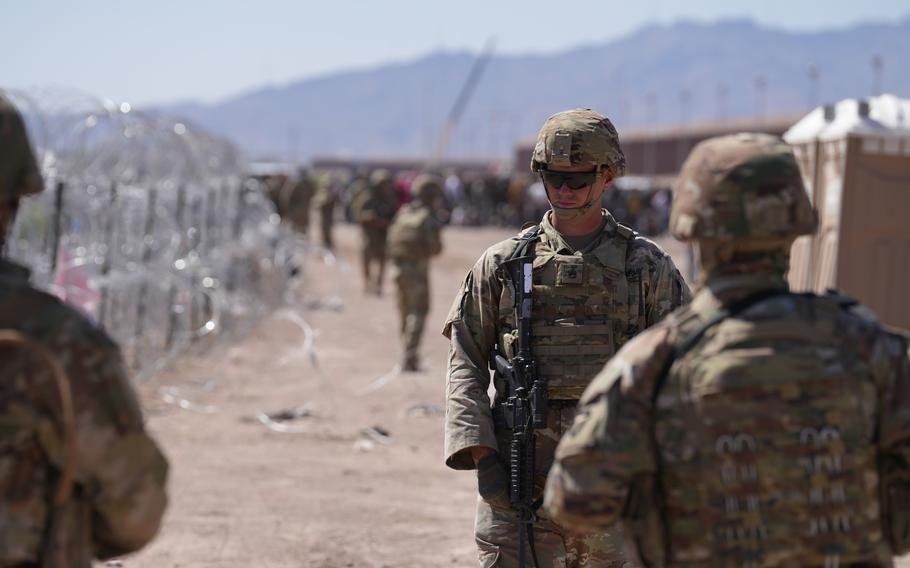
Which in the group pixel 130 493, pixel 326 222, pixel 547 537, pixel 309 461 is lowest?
pixel 326 222

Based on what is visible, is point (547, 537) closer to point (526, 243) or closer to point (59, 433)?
point (526, 243)

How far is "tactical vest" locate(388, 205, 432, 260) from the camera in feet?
41.4

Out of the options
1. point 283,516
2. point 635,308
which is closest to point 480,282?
point 635,308

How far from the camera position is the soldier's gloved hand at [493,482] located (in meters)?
3.97

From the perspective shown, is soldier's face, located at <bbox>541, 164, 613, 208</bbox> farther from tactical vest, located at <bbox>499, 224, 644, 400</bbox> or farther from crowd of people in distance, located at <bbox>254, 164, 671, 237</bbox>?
crowd of people in distance, located at <bbox>254, 164, 671, 237</bbox>

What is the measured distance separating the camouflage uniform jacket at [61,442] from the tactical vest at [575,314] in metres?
1.70

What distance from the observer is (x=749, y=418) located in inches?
103

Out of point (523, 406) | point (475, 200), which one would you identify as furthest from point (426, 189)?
point (475, 200)

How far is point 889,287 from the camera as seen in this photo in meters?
9.68

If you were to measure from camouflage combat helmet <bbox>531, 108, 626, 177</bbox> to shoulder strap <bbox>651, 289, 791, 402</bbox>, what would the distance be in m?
1.55

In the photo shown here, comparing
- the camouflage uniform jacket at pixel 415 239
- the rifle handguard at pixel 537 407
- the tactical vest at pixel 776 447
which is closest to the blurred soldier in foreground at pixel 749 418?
the tactical vest at pixel 776 447

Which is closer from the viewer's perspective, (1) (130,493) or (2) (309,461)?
(1) (130,493)

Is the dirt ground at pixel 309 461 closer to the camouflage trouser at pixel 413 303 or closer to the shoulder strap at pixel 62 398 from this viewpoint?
the camouflage trouser at pixel 413 303

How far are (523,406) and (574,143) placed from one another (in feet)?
2.62
